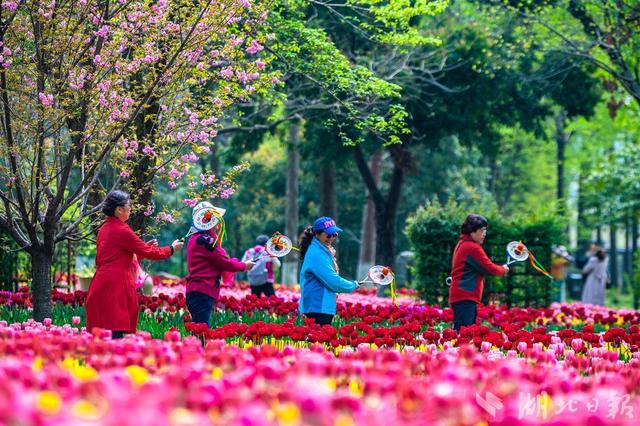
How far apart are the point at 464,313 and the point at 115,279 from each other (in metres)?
4.15

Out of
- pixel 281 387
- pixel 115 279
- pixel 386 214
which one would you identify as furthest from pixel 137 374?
pixel 386 214

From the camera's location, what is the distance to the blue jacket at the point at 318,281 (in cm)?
998

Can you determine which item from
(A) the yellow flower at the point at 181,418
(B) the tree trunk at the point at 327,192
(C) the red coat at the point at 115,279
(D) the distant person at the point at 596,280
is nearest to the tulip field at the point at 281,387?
(A) the yellow flower at the point at 181,418

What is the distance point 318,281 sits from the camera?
1014cm

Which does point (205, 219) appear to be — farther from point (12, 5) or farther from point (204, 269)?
point (12, 5)

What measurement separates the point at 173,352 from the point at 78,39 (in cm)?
566

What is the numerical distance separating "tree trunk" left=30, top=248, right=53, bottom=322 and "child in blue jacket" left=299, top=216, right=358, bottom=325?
2904 millimetres

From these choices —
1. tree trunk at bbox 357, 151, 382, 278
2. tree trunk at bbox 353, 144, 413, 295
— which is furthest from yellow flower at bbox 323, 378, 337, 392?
tree trunk at bbox 357, 151, 382, 278

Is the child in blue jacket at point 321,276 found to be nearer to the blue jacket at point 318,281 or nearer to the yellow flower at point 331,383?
the blue jacket at point 318,281

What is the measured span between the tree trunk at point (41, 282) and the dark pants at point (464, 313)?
4.57m

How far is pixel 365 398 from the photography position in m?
4.32

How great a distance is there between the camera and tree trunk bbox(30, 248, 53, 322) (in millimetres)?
10719

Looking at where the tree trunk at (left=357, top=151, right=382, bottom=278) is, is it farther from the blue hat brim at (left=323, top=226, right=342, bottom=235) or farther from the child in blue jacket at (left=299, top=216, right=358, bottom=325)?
the blue hat brim at (left=323, top=226, right=342, bottom=235)

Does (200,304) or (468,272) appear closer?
(200,304)
